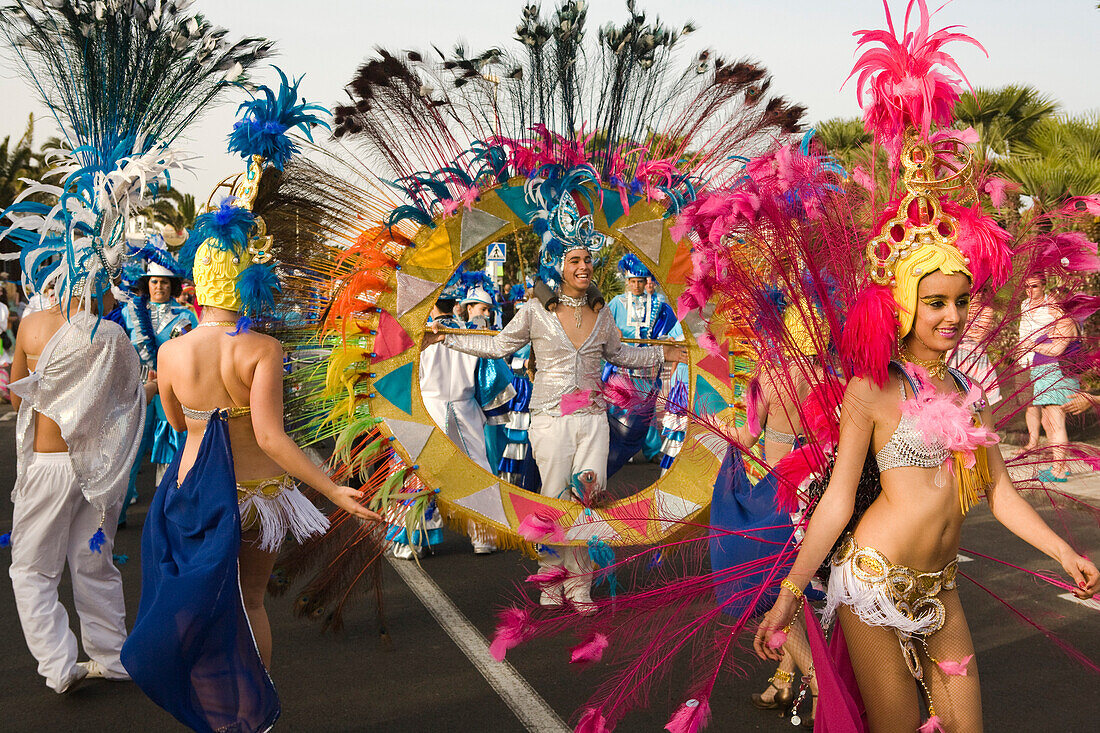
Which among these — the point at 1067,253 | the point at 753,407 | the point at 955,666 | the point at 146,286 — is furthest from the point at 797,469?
the point at 146,286

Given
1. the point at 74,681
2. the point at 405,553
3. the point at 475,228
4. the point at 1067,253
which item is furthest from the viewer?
the point at 405,553

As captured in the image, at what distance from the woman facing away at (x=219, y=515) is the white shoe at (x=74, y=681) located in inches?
43.9

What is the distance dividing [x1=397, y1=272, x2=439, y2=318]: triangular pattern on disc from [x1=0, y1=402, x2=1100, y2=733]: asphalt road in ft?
5.68

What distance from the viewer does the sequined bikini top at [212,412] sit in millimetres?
3457

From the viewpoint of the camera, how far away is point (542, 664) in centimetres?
450

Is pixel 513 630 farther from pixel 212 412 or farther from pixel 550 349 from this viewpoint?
pixel 550 349

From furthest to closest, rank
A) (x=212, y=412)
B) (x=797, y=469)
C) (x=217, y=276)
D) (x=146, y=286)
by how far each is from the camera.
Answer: (x=146, y=286) < (x=217, y=276) < (x=212, y=412) < (x=797, y=469)

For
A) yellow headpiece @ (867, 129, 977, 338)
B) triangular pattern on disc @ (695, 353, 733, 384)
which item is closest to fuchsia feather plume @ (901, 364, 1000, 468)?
yellow headpiece @ (867, 129, 977, 338)

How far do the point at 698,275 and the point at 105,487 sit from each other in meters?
2.86

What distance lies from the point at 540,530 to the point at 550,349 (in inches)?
88.0

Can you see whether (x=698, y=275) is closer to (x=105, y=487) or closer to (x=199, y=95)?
(x=105, y=487)

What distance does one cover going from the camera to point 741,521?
4023 mm

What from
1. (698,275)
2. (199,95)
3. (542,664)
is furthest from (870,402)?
(199,95)

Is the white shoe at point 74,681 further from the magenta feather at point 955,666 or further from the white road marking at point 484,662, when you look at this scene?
the magenta feather at point 955,666
